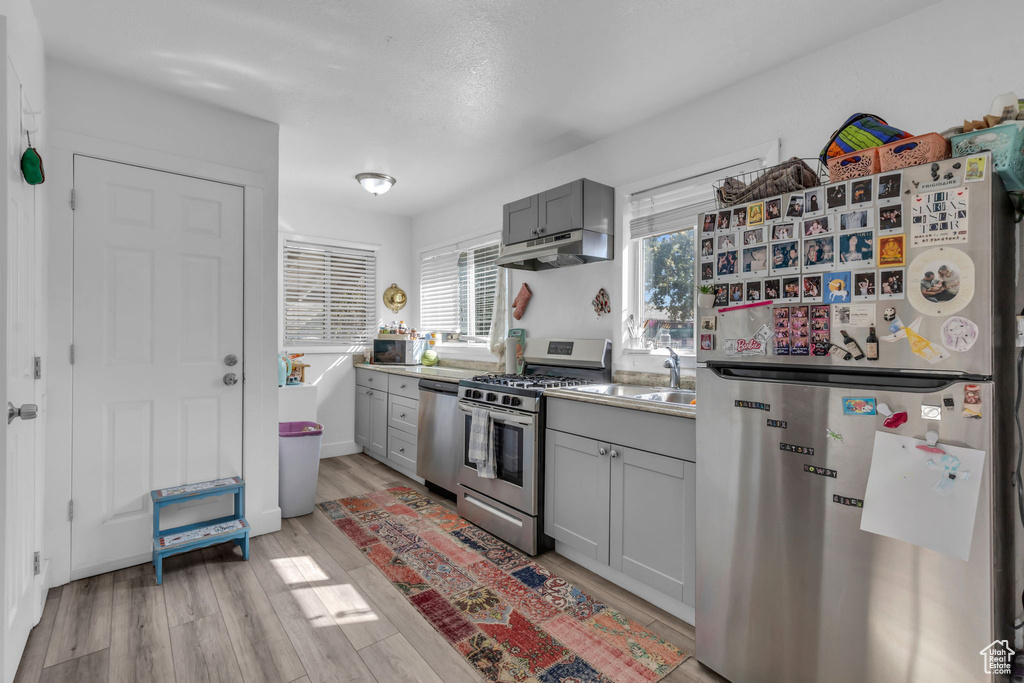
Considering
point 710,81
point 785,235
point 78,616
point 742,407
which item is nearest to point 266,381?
point 78,616

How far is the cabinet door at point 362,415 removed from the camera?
4.80 metres

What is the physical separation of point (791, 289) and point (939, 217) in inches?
15.7

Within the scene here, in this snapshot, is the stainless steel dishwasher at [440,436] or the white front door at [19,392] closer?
the white front door at [19,392]

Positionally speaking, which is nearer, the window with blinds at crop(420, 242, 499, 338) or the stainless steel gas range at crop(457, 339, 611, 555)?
the stainless steel gas range at crop(457, 339, 611, 555)

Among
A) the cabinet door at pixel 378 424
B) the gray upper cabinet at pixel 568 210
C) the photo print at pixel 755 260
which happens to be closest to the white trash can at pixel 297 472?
the cabinet door at pixel 378 424

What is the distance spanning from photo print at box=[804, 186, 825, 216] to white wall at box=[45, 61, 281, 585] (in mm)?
2872

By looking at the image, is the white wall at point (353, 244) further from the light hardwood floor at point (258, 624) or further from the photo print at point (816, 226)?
the photo print at point (816, 226)

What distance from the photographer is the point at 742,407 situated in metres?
1.67

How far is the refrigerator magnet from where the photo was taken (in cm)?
147

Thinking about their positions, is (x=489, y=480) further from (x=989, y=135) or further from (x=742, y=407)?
(x=989, y=135)

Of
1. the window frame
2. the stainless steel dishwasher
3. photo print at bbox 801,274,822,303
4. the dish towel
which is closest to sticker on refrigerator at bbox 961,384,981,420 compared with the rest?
photo print at bbox 801,274,822,303

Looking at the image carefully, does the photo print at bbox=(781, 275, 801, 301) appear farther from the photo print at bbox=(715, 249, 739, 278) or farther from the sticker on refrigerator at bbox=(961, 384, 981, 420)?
the sticker on refrigerator at bbox=(961, 384, 981, 420)

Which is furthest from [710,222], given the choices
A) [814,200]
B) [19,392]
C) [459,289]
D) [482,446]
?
[459,289]

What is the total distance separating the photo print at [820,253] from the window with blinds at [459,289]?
291 cm
